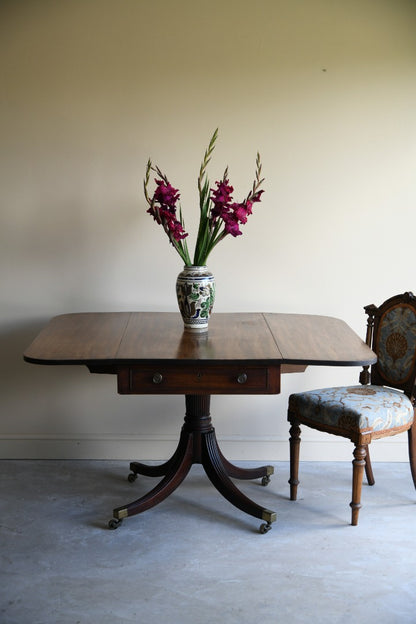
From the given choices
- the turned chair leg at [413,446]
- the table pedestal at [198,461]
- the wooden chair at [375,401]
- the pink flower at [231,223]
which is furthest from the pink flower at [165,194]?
the turned chair leg at [413,446]

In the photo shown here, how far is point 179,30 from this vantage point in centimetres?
329

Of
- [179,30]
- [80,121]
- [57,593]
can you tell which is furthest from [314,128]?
[57,593]

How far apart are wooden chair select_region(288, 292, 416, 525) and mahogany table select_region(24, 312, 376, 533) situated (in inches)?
7.9

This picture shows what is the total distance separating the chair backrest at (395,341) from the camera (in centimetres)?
304

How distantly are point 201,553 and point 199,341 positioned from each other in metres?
0.79

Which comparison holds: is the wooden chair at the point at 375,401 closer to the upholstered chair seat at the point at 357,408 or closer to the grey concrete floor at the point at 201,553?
the upholstered chair seat at the point at 357,408

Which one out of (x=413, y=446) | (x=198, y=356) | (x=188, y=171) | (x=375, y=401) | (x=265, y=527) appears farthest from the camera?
(x=188, y=171)

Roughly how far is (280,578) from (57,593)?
0.75 metres

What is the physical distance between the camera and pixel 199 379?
8.64 ft

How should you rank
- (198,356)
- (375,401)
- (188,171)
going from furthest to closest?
(188,171)
(375,401)
(198,356)

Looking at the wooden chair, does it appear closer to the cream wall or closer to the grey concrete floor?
the grey concrete floor

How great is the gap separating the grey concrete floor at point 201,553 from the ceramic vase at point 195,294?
2.67 ft

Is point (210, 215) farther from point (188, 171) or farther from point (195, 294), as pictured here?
point (188, 171)

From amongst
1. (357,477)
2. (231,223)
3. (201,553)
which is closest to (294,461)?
(357,477)
